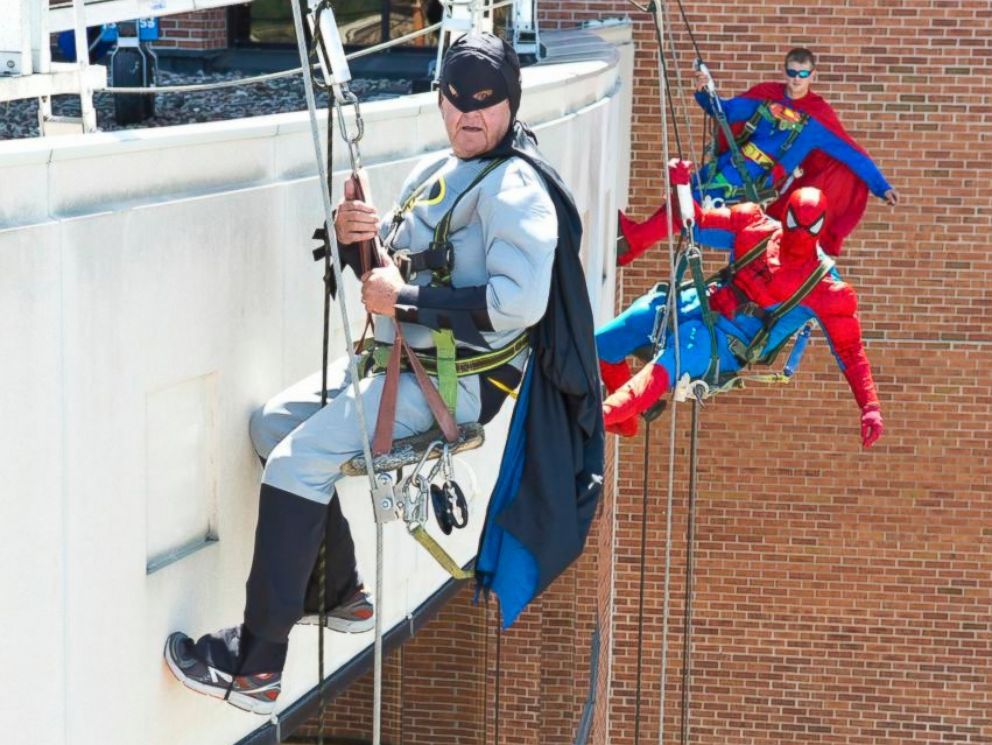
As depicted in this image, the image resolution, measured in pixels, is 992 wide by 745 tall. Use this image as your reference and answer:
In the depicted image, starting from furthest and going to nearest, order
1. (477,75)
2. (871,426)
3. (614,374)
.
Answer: (614,374) < (871,426) < (477,75)

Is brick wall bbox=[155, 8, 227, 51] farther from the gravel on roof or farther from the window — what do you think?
the gravel on roof

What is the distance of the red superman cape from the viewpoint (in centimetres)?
1043

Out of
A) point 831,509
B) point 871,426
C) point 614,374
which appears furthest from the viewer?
point 831,509

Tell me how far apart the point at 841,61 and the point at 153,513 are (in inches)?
393

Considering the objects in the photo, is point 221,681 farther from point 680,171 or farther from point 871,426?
point 871,426

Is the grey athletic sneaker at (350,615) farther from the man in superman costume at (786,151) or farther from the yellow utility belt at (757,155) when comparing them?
the yellow utility belt at (757,155)

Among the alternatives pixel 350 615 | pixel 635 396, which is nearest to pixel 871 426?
pixel 635 396

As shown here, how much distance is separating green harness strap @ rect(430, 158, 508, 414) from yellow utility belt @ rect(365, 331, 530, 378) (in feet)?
0.09

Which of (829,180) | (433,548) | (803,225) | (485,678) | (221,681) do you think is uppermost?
(803,225)

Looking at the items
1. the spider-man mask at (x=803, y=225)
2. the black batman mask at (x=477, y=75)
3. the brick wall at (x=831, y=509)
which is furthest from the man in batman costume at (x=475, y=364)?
the brick wall at (x=831, y=509)

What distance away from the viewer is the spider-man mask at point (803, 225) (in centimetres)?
798

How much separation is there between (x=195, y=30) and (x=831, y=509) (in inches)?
246

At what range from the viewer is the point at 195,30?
11.8 metres

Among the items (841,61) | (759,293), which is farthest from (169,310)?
(841,61)
